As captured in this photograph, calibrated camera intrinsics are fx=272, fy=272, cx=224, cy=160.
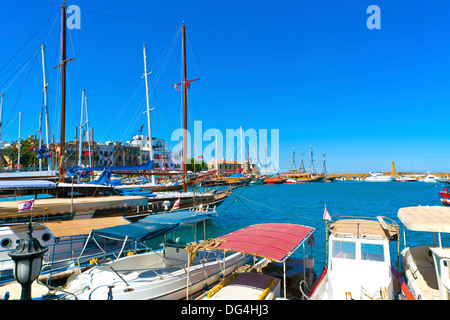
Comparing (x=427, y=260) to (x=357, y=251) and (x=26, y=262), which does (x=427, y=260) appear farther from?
(x=26, y=262)

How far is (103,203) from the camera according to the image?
2377 cm

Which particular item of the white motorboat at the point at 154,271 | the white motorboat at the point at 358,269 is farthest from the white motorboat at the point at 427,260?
the white motorboat at the point at 154,271

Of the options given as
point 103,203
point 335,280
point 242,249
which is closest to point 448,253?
point 335,280

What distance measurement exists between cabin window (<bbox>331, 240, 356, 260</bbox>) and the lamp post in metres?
10.6

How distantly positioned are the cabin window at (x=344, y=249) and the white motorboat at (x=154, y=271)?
16.1ft

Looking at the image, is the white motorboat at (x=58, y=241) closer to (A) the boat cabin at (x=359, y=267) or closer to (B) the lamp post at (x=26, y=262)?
(B) the lamp post at (x=26, y=262)

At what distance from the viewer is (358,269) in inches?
424

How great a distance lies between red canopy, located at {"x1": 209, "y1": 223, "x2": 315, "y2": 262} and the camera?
10.1 metres

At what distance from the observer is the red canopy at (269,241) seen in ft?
33.0

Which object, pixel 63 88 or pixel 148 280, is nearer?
pixel 148 280

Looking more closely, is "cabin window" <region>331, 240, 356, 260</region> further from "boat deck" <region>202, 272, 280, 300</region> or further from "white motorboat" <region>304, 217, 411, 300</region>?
"boat deck" <region>202, 272, 280, 300</region>

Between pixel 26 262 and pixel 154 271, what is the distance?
22.6ft

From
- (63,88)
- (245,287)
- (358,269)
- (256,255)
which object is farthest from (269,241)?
(63,88)
